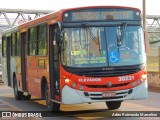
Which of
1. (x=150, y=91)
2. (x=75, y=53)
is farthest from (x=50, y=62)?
(x=150, y=91)

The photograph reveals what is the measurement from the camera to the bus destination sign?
13258mm

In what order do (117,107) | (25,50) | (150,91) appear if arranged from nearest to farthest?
(117,107) → (25,50) → (150,91)

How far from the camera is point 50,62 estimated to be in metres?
14.1

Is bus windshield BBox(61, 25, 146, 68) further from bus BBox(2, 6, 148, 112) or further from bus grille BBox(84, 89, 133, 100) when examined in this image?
bus grille BBox(84, 89, 133, 100)

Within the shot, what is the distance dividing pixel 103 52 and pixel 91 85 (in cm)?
91

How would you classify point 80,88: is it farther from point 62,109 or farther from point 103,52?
point 62,109

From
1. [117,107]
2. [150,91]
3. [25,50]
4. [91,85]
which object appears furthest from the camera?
[150,91]

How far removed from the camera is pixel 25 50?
1778cm

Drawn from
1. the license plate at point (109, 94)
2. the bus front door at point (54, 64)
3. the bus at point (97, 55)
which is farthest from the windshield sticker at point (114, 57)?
the bus front door at point (54, 64)

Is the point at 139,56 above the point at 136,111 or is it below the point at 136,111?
above

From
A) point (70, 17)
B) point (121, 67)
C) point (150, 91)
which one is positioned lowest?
point (150, 91)

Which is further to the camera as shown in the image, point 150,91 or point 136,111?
point 150,91

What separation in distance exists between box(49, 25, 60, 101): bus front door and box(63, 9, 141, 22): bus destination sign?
0.66 m

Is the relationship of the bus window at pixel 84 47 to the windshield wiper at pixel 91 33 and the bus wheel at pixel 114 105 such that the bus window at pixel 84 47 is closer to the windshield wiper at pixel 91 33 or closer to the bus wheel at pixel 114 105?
the windshield wiper at pixel 91 33
